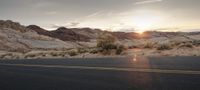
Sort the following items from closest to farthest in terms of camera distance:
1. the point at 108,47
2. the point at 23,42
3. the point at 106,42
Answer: the point at 108,47 → the point at 106,42 → the point at 23,42

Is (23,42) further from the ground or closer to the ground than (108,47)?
further from the ground

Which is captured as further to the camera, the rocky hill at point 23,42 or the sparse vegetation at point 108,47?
the rocky hill at point 23,42

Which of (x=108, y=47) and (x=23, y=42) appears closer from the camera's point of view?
(x=108, y=47)

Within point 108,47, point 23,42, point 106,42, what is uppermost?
point 23,42

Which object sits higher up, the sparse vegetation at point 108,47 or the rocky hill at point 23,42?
the rocky hill at point 23,42

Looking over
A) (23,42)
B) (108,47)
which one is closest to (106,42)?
(108,47)

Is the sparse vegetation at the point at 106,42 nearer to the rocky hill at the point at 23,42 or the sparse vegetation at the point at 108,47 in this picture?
the sparse vegetation at the point at 108,47

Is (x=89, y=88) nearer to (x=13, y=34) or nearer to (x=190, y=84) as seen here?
(x=190, y=84)

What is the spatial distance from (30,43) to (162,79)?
3674 inches

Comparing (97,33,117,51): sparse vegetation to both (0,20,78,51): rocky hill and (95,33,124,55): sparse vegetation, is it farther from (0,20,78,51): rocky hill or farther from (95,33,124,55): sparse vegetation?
(0,20,78,51): rocky hill

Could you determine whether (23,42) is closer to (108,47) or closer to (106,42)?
(106,42)

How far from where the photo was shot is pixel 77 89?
6.91 m

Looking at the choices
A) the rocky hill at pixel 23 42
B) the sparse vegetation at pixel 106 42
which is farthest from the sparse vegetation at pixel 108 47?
the rocky hill at pixel 23 42

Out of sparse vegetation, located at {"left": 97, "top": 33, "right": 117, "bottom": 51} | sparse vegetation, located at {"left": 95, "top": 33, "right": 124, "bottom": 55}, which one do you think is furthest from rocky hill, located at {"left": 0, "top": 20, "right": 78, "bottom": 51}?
sparse vegetation, located at {"left": 95, "top": 33, "right": 124, "bottom": 55}
